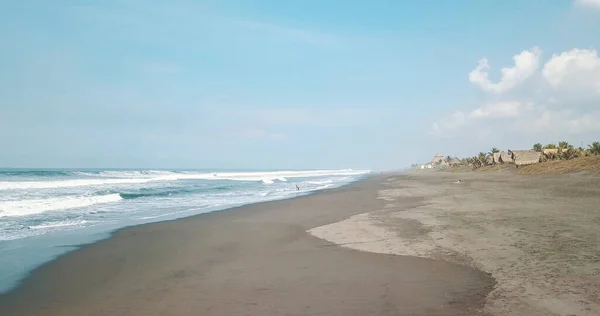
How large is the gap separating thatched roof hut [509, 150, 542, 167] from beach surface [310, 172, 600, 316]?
105 ft

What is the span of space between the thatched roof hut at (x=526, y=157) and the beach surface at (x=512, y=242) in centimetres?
3208

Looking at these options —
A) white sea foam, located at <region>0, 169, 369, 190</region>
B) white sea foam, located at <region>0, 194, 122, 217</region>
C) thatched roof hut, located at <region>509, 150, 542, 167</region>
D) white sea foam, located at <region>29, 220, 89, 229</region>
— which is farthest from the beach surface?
white sea foam, located at <region>0, 169, 369, 190</region>

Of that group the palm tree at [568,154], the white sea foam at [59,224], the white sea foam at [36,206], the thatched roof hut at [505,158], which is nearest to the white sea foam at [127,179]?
the white sea foam at [36,206]

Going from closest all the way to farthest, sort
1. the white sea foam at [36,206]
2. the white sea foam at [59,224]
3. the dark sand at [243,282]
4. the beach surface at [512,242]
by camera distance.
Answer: the beach surface at [512,242] < the dark sand at [243,282] < the white sea foam at [59,224] < the white sea foam at [36,206]

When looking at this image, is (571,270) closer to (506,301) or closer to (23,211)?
(506,301)

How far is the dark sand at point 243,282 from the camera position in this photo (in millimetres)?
5762

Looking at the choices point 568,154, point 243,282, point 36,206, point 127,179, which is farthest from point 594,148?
point 127,179

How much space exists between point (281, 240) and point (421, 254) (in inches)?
179

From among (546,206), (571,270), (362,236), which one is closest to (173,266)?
(362,236)

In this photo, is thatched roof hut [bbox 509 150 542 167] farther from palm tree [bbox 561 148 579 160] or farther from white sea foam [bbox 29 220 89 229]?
white sea foam [bbox 29 220 89 229]

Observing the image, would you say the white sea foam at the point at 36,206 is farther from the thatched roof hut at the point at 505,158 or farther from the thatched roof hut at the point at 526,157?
the thatched roof hut at the point at 505,158

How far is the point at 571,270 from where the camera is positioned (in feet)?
21.2

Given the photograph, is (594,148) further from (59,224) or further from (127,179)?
(127,179)

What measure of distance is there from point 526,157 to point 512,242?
145 feet
